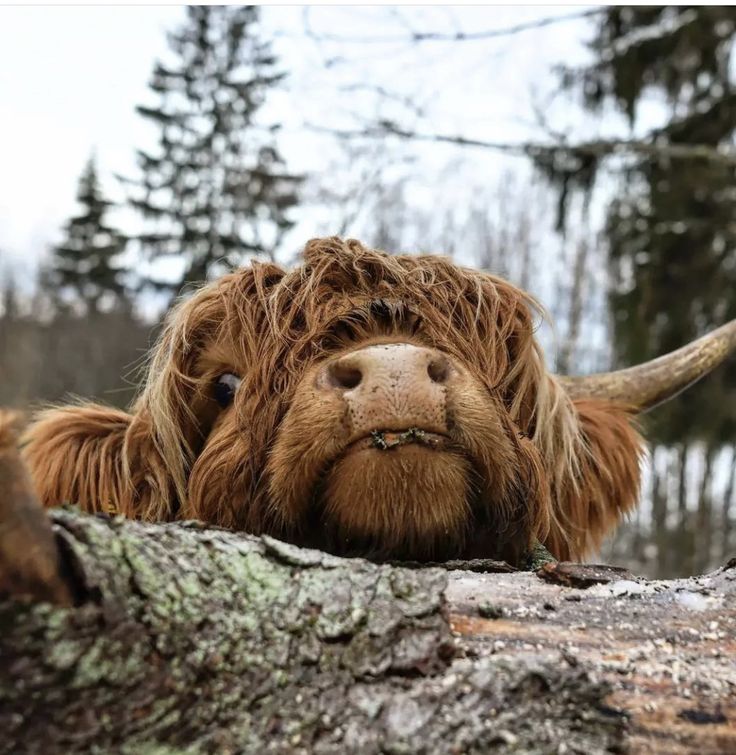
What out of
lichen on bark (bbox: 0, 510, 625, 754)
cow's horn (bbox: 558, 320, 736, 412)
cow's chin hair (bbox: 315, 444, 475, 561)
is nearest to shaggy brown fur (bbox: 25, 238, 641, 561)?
cow's chin hair (bbox: 315, 444, 475, 561)

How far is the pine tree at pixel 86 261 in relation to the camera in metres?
20.7

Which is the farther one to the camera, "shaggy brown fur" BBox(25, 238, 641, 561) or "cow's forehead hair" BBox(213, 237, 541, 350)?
"cow's forehead hair" BBox(213, 237, 541, 350)

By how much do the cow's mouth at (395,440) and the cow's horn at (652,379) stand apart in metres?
1.70

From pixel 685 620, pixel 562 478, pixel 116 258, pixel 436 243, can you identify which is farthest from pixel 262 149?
pixel 685 620

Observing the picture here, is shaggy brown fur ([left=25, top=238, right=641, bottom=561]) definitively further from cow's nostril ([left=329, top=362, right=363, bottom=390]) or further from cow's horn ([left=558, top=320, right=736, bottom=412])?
cow's horn ([left=558, top=320, right=736, bottom=412])

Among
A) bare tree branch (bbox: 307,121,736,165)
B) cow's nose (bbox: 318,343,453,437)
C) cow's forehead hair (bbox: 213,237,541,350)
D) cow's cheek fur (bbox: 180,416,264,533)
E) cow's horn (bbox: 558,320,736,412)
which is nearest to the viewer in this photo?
cow's nose (bbox: 318,343,453,437)

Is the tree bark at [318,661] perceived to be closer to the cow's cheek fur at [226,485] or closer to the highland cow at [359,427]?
the highland cow at [359,427]

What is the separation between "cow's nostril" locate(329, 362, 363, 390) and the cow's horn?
66.5 inches

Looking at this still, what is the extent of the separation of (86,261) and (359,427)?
23.2 metres

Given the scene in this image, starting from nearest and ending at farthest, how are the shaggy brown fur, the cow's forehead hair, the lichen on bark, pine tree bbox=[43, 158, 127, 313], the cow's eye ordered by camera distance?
the lichen on bark < the shaggy brown fur < the cow's forehead hair < the cow's eye < pine tree bbox=[43, 158, 127, 313]

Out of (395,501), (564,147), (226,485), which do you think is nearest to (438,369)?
(395,501)

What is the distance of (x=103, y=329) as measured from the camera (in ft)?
67.6

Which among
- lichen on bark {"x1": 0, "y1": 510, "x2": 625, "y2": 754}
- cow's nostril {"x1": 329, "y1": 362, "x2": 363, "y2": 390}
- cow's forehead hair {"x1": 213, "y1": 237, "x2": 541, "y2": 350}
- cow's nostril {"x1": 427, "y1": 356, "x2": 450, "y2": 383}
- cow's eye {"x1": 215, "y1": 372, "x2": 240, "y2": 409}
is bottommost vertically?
lichen on bark {"x1": 0, "y1": 510, "x2": 625, "y2": 754}

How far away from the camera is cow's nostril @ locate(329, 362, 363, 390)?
5.16 feet
